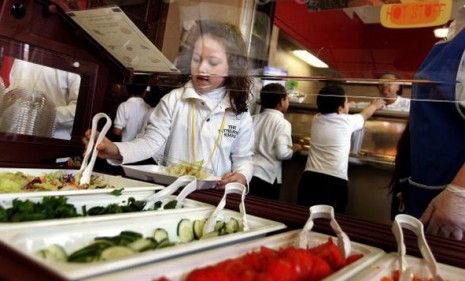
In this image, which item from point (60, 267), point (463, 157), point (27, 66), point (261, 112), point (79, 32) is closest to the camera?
point (60, 267)

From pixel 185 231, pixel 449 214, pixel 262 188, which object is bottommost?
pixel 262 188

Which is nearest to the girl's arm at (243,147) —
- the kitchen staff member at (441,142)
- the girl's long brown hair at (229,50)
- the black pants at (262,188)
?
the girl's long brown hair at (229,50)

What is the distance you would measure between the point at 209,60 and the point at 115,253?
4.08 feet

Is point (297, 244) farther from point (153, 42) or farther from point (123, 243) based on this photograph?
point (153, 42)

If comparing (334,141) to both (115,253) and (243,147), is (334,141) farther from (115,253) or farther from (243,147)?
(115,253)

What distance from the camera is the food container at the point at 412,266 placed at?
832 mm

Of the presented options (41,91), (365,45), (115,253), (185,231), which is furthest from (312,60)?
(41,91)

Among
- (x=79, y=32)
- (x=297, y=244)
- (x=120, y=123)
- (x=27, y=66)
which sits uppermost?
(x=79, y=32)

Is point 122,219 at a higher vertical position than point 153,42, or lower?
lower

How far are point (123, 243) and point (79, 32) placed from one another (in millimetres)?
1391

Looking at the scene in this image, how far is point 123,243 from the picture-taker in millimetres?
782

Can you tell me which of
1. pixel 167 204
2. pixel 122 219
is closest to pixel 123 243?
pixel 122 219

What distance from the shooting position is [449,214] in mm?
1220

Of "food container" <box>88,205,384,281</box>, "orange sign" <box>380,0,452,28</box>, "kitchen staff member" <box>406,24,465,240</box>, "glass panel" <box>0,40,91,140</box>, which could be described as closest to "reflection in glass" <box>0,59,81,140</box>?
"glass panel" <box>0,40,91,140</box>
